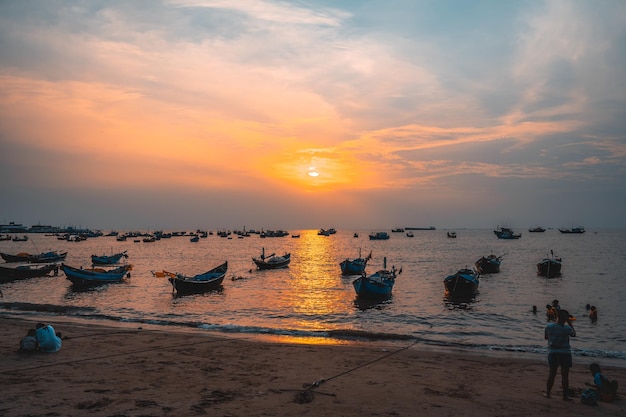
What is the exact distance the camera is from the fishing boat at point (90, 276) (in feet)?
135

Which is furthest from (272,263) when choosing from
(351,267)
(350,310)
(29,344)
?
(29,344)

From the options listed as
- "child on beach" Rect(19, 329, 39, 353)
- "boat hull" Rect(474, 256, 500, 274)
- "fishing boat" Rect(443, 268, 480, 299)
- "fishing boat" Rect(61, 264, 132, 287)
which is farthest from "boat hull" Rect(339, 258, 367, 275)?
"child on beach" Rect(19, 329, 39, 353)

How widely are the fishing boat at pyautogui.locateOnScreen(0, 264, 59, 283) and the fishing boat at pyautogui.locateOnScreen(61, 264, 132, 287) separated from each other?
10.1 m

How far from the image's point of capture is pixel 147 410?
953 centimetres

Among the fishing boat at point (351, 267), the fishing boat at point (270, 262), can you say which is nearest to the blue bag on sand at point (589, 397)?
the fishing boat at point (351, 267)

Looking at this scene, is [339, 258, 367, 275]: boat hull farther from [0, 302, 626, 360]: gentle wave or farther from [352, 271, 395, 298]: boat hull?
[0, 302, 626, 360]: gentle wave

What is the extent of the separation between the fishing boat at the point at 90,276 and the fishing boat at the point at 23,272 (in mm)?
10116

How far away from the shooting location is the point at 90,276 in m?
42.7

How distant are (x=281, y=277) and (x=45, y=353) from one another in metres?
39.8

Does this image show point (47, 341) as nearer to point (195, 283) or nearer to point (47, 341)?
point (47, 341)

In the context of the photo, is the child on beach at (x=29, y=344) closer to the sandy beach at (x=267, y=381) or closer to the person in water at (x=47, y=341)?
the person in water at (x=47, y=341)

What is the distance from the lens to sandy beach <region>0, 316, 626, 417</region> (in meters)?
10.0

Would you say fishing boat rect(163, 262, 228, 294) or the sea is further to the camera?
fishing boat rect(163, 262, 228, 294)

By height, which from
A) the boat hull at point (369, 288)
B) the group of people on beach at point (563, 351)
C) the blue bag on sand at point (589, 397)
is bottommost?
the boat hull at point (369, 288)
